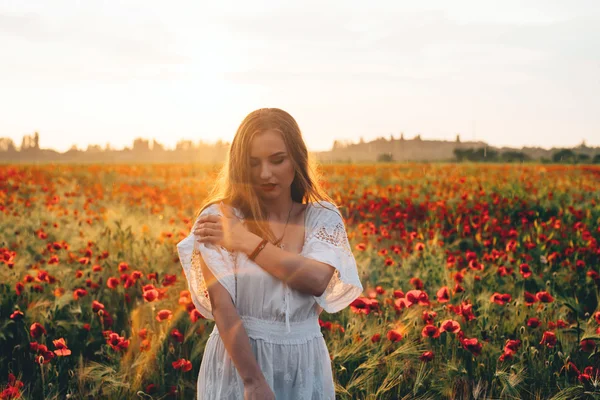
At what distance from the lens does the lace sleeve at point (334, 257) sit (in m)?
2.16

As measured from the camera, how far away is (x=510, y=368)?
318 cm

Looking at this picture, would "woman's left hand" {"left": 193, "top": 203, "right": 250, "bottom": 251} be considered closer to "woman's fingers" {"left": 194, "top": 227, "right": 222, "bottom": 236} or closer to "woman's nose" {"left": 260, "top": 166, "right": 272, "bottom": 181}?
"woman's fingers" {"left": 194, "top": 227, "right": 222, "bottom": 236}

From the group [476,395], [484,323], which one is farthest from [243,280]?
[484,323]

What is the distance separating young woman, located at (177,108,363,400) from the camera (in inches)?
80.4

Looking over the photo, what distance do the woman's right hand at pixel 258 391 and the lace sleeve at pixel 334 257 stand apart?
1.30 feet

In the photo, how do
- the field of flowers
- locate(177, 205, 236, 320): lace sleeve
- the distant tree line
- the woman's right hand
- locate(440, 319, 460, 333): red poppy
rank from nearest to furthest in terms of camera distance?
the woman's right hand
locate(177, 205, 236, 320): lace sleeve
the field of flowers
locate(440, 319, 460, 333): red poppy
the distant tree line

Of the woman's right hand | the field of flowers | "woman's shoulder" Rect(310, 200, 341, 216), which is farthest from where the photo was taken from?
the field of flowers

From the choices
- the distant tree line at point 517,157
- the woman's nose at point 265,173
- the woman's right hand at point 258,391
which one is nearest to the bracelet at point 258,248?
the woman's nose at point 265,173

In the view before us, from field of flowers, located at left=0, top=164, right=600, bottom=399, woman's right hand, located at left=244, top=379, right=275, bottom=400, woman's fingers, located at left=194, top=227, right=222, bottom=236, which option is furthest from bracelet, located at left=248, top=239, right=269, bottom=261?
field of flowers, located at left=0, top=164, right=600, bottom=399

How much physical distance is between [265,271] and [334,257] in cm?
27

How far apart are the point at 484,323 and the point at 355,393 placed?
1.11 meters

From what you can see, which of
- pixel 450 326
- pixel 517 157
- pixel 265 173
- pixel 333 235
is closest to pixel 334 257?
pixel 333 235

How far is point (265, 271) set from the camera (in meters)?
2.09

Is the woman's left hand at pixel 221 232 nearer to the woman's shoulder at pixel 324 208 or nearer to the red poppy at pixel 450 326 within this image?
the woman's shoulder at pixel 324 208
